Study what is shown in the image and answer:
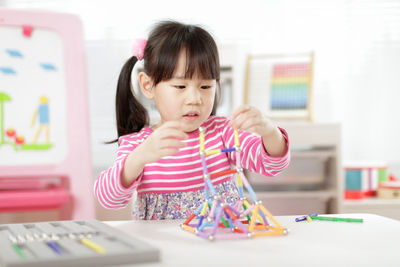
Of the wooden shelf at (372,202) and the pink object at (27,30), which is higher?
the pink object at (27,30)

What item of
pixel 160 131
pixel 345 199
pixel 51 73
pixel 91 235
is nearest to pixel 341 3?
pixel 345 199

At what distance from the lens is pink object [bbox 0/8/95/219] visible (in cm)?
159

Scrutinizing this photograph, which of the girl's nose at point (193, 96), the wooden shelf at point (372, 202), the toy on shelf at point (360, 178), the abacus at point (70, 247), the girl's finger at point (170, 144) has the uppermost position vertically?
the girl's nose at point (193, 96)

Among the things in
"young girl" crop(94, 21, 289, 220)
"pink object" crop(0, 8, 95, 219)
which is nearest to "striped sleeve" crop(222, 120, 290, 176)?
"young girl" crop(94, 21, 289, 220)

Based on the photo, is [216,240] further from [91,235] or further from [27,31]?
[27,31]

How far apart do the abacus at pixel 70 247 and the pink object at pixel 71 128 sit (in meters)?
0.92

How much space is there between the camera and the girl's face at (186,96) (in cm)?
102

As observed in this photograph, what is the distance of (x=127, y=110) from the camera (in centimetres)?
125

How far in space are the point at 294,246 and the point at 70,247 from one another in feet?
0.84

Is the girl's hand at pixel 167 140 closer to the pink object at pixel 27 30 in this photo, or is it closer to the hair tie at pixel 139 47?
the hair tie at pixel 139 47

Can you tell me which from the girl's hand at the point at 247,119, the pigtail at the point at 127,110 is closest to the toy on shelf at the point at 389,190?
the pigtail at the point at 127,110

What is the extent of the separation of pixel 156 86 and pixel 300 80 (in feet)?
4.96

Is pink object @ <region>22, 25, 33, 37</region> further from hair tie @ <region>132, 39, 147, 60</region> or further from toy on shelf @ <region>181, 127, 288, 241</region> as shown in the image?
toy on shelf @ <region>181, 127, 288, 241</region>

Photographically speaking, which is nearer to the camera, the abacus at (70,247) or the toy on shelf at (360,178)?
the abacus at (70,247)
